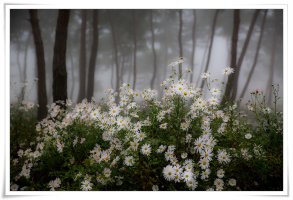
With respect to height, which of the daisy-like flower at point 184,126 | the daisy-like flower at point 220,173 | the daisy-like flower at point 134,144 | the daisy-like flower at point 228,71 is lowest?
the daisy-like flower at point 220,173

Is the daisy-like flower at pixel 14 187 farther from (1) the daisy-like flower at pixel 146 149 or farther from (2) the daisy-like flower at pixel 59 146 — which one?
(1) the daisy-like flower at pixel 146 149

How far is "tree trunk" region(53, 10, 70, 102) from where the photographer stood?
526 cm

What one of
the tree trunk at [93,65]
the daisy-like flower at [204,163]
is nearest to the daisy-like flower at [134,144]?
the daisy-like flower at [204,163]

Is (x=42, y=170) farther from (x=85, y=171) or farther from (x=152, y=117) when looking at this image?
(x=152, y=117)

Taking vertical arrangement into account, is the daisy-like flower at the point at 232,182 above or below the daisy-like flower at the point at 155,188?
above

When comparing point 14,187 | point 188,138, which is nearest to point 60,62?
point 14,187

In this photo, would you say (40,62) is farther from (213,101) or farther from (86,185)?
(213,101)

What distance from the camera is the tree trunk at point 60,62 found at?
526 cm

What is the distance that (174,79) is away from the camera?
3209mm

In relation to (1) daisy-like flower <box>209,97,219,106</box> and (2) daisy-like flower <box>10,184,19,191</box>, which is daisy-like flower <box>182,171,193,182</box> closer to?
(1) daisy-like flower <box>209,97,219,106</box>

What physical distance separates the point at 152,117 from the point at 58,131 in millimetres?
1095

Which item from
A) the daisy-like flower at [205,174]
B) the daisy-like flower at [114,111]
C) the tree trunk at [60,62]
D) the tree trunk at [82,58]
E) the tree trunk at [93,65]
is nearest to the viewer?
the daisy-like flower at [205,174]

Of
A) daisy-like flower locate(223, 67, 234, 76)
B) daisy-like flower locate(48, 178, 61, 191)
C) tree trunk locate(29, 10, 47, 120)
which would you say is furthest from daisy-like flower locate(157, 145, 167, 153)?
tree trunk locate(29, 10, 47, 120)
